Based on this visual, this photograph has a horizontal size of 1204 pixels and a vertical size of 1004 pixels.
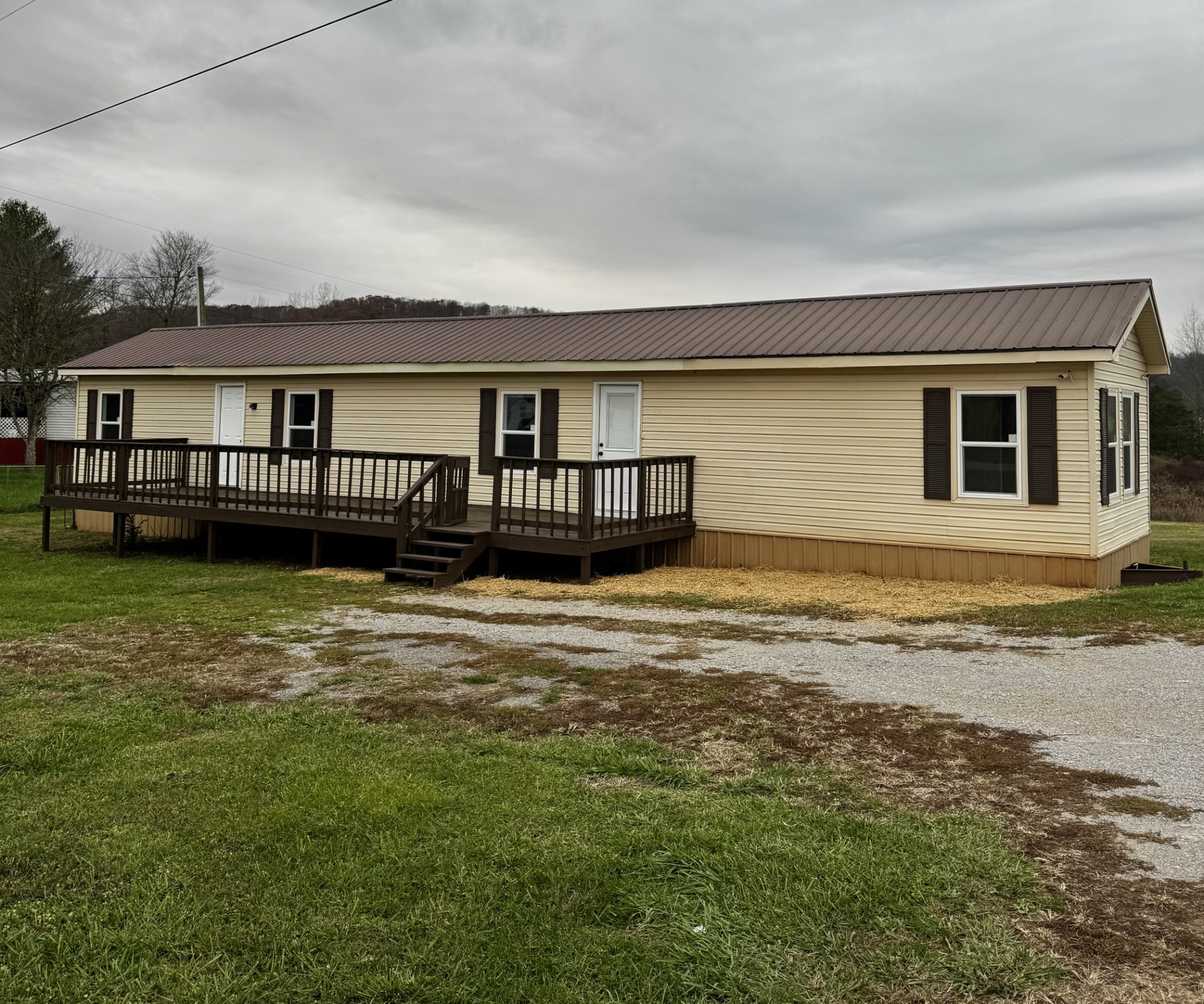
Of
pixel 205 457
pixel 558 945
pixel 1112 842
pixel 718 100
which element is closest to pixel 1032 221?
pixel 718 100

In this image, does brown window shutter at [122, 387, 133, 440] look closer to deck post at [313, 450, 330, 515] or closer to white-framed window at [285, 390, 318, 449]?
white-framed window at [285, 390, 318, 449]

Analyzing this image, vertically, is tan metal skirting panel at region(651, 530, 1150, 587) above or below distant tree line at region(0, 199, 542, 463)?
below

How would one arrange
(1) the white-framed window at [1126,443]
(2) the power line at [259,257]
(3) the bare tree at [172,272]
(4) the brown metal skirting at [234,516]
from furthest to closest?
(3) the bare tree at [172,272] < (2) the power line at [259,257] < (1) the white-framed window at [1126,443] < (4) the brown metal skirting at [234,516]

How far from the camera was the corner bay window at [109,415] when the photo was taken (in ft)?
59.7

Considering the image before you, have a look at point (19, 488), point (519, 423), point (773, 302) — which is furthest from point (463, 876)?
point (19, 488)

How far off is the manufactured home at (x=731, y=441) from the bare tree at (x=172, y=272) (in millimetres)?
32202

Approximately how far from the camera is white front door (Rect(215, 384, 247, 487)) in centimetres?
1648

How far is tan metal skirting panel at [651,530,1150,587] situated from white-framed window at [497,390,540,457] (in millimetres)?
2769

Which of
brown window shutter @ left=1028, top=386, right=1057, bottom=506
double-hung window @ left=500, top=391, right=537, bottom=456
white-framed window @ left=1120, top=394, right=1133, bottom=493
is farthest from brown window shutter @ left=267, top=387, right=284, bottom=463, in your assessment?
white-framed window @ left=1120, top=394, right=1133, bottom=493

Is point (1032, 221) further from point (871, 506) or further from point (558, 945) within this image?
point (558, 945)

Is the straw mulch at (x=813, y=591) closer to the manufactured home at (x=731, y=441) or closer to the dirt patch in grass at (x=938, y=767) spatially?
the manufactured home at (x=731, y=441)

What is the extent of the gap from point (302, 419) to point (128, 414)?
14.8 feet

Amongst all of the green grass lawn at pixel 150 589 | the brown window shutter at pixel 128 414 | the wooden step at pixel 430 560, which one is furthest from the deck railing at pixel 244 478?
the brown window shutter at pixel 128 414

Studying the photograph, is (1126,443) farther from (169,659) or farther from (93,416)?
(93,416)
